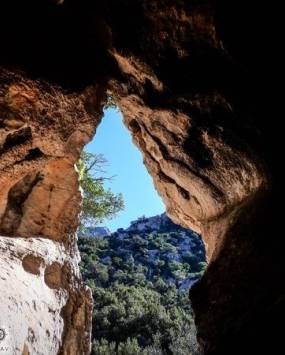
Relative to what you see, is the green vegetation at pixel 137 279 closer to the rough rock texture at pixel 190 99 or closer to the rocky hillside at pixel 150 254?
the rocky hillside at pixel 150 254

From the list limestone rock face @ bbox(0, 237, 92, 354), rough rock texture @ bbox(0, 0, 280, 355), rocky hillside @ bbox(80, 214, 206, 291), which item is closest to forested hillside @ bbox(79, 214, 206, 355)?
rocky hillside @ bbox(80, 214, 206, 291)

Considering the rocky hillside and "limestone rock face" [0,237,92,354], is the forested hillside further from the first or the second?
"limestone rock face" [0,237,92,354]

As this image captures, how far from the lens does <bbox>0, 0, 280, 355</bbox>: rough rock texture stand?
14.0ft

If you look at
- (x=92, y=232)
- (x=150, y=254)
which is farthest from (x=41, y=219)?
(x=150, y=254)

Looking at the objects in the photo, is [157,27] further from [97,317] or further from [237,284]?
[97,317]

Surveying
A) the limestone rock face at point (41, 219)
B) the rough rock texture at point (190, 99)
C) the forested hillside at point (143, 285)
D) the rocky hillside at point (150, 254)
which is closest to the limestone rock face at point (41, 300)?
the limestone rock face at point (41, 219)

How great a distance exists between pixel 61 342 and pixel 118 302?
24230 mm

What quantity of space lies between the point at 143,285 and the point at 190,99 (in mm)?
35448

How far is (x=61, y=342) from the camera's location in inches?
273

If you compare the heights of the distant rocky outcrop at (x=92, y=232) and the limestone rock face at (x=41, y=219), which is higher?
the distant rocky outcrop at (x=92, y=232)

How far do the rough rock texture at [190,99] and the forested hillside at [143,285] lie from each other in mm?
10167

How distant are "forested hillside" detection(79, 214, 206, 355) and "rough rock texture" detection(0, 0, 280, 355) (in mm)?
10167

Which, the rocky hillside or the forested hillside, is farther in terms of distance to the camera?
the rocky hillside

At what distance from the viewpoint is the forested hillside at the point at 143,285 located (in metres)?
25.5
